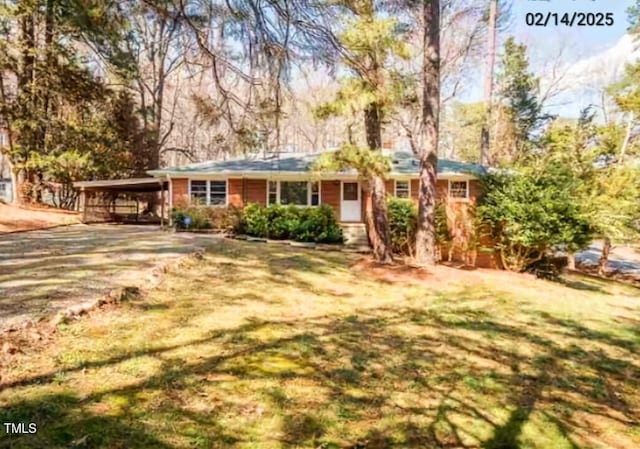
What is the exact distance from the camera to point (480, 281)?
9586 millimetres

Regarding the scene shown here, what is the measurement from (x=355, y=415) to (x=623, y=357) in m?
4.01

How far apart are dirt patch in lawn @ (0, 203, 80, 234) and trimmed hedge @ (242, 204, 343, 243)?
7.04m

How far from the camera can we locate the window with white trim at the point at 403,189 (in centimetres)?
1655

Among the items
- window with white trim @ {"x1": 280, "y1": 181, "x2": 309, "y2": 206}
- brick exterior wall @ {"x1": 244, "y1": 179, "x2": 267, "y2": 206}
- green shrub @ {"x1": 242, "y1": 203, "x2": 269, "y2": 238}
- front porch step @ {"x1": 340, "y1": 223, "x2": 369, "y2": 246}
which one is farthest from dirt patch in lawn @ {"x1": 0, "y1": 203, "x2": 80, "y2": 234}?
front porch step @ {"x1": 340, "y1": 223, "x2": 369, "y2": 246}

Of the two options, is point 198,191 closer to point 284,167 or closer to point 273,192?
point 273,192

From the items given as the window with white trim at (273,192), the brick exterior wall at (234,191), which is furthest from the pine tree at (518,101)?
the brick exterior wall at (234,191)

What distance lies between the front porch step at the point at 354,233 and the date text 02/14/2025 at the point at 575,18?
8.11m

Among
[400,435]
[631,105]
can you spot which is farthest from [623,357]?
[631,105]

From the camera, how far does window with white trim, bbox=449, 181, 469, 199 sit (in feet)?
53.7

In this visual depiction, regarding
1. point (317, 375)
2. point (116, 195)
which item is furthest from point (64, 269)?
point (116, 195)

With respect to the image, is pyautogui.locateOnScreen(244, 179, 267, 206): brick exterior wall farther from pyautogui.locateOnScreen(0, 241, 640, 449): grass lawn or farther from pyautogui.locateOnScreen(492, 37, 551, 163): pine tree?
pyautogui.locateOnScreen(492, 37, 551, 163): pine tree

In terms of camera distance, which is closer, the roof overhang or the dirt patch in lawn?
the dirt patch in lawn

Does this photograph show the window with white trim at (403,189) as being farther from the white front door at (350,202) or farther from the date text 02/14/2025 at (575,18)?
the date text 02/14/2025 at (575,18)

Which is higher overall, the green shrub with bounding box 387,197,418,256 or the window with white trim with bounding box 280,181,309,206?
the window with white trim with bounding box 280,181,309,206
